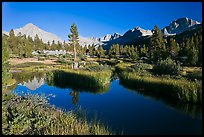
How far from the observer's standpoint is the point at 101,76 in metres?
25.3

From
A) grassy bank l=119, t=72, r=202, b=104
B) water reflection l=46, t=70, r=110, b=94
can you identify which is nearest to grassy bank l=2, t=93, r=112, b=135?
grassy bank l=119, t=72, r=202, b=104

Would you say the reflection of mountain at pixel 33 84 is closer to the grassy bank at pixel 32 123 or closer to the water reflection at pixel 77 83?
the water reflection at pixel 77 83

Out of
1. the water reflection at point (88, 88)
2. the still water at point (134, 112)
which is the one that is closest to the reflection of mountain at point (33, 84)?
the water reflection at point (88, 88)

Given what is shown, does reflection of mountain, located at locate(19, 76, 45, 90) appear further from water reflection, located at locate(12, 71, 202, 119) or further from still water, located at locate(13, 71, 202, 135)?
still water, located at locate(13, 71, 202, 135)

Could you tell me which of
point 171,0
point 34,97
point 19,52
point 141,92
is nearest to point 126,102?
point 141,92

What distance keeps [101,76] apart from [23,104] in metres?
16.2

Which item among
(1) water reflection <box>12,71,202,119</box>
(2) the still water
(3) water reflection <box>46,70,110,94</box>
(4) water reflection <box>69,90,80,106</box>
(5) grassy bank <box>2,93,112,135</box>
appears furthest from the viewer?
(3) water reflection <box>46,70,110,94</box>

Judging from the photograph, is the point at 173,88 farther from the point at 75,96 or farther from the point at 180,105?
the point at 75,96

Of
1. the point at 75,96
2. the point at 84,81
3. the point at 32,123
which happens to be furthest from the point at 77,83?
the point at 32,123

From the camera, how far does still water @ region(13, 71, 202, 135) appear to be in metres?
11.2

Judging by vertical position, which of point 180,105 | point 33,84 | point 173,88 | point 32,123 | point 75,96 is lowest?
point 33,84

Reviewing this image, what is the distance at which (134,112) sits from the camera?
14.4 m

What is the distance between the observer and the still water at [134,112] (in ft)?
36.8

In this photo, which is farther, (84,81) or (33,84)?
(33,84)
